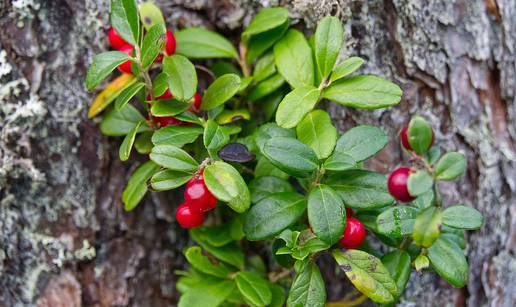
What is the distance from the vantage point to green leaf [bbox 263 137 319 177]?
78.2 inches

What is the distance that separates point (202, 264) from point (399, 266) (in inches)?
32.7

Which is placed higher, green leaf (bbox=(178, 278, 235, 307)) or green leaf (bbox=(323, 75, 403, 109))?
green leaf (bbox=(323, 75, 403, 109))

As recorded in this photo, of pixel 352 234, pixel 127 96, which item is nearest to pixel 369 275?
pixel 352 234

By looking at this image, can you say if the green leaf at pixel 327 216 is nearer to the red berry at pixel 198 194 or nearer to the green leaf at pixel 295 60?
the red berry at pixel 198 194

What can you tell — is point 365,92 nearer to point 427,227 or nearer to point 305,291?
point 427,227

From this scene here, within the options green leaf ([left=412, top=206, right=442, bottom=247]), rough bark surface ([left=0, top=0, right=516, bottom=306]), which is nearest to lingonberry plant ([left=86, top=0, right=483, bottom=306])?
green leaf ([left=412, top=206, right=442, bottom=247])

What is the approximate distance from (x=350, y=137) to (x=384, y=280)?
54 cm

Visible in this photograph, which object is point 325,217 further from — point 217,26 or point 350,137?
point 217,26

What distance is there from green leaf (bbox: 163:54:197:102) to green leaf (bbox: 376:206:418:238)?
33.5 inches

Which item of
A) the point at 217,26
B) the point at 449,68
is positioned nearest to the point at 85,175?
the point at 217,26

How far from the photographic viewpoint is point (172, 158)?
78.7 inches

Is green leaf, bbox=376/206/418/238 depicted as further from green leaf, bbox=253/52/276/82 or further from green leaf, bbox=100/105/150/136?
green leaf, bbox=100/105/150/136

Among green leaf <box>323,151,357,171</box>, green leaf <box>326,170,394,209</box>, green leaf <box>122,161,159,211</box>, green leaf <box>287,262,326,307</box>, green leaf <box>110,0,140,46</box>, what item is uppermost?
green leaf <box>110,0,140,46</box>

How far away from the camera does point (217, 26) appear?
8.89 ft
